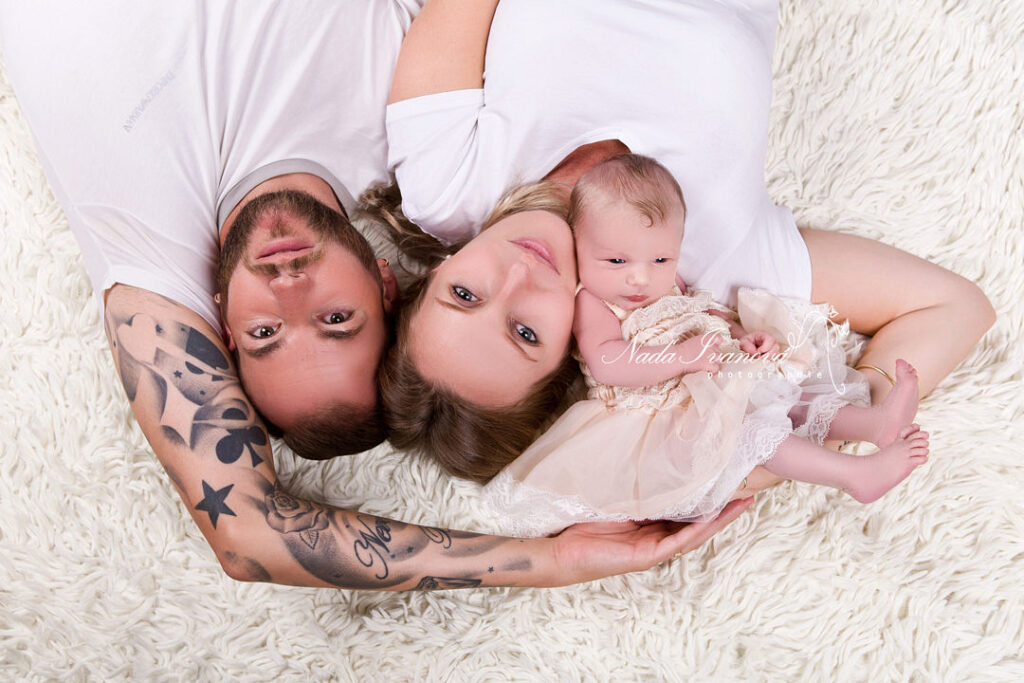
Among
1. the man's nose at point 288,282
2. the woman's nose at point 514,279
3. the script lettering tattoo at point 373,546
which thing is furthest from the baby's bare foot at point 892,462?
the man's nose at point 288,282

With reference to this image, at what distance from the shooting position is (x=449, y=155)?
5.80 feet

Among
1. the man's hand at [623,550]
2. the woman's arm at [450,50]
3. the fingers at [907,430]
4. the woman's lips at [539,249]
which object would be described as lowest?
the man's hand at [623,550]

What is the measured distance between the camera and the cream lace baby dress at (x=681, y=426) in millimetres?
1487

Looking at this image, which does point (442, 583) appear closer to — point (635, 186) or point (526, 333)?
point (526, 333)

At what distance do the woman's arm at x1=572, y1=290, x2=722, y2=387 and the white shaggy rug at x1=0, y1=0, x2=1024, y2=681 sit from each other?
1.52ft

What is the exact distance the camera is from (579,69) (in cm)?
166

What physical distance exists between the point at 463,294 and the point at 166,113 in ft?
2.71

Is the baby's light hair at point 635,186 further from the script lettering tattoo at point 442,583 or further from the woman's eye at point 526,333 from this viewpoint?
the script lettering tattoo at point 442,583

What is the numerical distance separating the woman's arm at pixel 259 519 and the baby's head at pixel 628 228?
56 cm

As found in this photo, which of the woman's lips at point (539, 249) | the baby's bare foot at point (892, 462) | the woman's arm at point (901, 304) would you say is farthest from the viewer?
the woman's arm at point (901, 304)

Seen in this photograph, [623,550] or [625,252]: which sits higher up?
[625,252]

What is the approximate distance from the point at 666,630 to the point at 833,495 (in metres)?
0.52

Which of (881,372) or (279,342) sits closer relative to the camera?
(279,342)

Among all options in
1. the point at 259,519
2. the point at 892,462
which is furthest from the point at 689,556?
the point at 259,519
